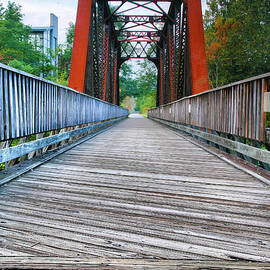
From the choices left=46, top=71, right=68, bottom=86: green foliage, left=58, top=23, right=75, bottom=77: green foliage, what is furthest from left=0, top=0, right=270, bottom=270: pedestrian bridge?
left=58, top=23, right=75, bottom=77: green foliage

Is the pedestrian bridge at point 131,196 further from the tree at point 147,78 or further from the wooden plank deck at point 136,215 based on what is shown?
the tree at point 147,78

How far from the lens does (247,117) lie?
3.21m

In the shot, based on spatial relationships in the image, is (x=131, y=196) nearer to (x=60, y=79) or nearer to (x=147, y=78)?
(x=60, y=79)

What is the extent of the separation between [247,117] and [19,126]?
285 cm

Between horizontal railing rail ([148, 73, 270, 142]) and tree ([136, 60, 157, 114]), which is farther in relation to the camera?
tree ([136, 60, 157, 114])

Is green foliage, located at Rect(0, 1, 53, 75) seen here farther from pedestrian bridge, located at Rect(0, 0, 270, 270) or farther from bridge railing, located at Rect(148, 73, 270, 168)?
pedestrian bridge, located at Rect(0, 0, 270, 270)

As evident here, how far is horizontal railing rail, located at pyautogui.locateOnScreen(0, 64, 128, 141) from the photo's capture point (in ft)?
8.80

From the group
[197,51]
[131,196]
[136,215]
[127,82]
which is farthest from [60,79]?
[136,215]

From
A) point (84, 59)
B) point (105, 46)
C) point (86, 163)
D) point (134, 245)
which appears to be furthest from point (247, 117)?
point (105, 46)

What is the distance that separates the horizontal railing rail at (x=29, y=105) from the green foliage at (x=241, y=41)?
80.2ft

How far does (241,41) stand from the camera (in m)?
26.7

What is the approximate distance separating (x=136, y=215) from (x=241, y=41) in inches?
1158

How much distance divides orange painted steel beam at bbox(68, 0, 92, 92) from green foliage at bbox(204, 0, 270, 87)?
2027 cm

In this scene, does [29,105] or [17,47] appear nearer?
[29,105]
